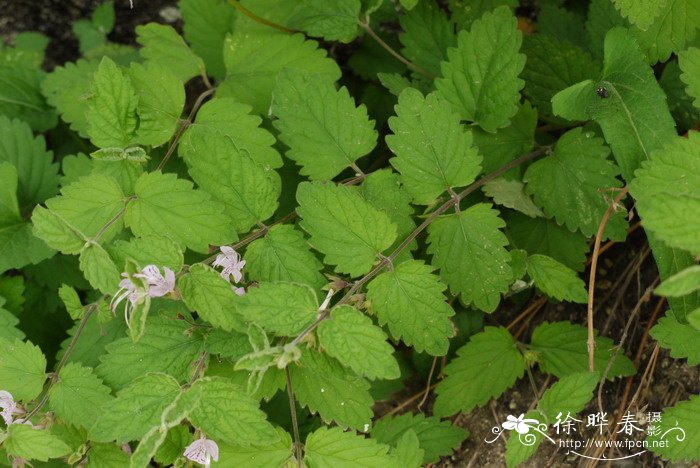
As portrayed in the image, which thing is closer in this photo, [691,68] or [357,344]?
[357,344]

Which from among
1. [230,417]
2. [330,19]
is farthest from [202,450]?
[330,19]

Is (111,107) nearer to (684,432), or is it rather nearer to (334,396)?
(334,396)

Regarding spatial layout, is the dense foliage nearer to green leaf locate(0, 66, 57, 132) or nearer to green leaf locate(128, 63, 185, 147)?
green leaf locate(128, 63, 185, 147)

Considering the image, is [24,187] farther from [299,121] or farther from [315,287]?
[315,287]

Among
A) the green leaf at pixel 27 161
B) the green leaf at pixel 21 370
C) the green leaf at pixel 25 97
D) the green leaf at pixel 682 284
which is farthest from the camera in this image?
the green leaf at pixel 25 97

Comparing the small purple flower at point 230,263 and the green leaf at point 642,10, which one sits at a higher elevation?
the green leaf at point 642,10

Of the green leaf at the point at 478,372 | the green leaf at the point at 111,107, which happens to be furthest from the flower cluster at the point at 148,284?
the green leaf at the point at 478,372

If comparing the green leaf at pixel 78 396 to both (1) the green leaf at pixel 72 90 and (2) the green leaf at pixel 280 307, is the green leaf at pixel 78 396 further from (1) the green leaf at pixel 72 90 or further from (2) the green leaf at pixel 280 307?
(1) the green leaf at pixel 72 90

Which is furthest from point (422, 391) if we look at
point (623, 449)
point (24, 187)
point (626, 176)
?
point (24, 187)
